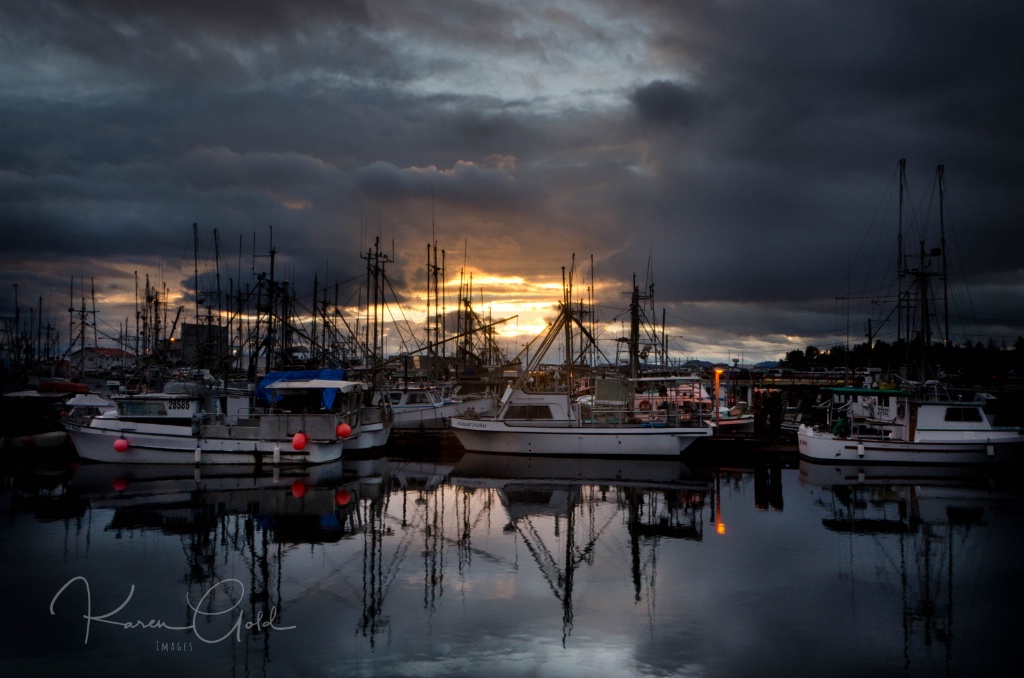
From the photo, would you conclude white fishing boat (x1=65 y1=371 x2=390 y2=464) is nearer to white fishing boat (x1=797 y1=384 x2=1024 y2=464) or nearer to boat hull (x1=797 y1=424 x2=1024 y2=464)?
boat hull (x1=797 y1=424 x2=1024 y2=464)

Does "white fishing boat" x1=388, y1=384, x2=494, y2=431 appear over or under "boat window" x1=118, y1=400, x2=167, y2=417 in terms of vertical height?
under

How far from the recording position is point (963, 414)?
35.2 metres

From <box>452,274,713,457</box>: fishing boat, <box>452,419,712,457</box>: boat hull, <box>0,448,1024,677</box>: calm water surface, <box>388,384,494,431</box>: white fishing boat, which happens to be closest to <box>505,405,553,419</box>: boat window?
<box>452,274,713,457</box>: fishing boat

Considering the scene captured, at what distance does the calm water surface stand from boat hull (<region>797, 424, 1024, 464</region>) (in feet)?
12.6

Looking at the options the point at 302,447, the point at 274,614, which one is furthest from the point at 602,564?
the point at 302,447

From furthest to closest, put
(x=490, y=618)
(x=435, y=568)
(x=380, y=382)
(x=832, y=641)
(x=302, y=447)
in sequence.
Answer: (x=380, y=382) → (x=302, y=447) → (x=435, y=568) → (x=490, y=618) → (x=832, y=641)

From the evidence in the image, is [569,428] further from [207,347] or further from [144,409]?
[207,347]

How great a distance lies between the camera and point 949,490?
99.0 feet

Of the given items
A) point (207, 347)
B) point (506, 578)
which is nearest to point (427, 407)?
point (207, 347)

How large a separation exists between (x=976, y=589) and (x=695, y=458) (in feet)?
72.1

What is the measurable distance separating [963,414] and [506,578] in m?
28.6

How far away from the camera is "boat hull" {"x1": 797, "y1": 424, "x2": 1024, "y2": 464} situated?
3456 centimetres

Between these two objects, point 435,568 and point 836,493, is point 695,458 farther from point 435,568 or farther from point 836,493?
point 435,568

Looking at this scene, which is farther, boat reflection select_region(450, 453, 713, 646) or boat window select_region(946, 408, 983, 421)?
boat window select_region(946, 408, 983, 421)
